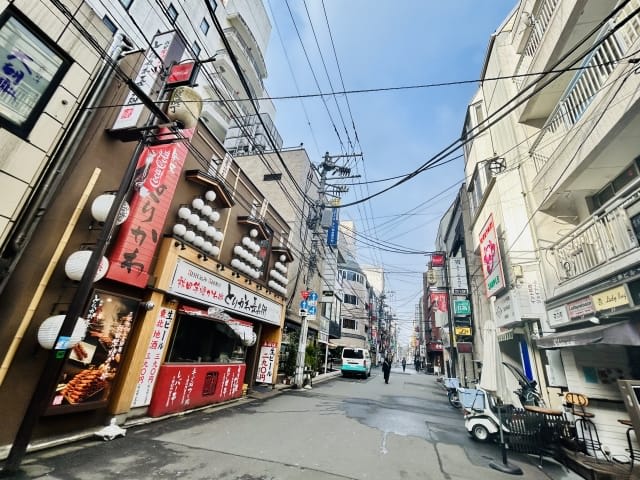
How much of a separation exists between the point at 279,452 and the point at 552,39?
13.8 meters

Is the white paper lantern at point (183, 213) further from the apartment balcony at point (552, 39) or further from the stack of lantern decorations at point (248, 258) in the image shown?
the apartment balcony at point (552, 39)

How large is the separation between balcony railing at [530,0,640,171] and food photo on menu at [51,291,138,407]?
1124 cm

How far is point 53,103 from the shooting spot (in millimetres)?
5680

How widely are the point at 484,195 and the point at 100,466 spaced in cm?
1576

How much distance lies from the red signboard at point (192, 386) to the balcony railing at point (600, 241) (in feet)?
36.5

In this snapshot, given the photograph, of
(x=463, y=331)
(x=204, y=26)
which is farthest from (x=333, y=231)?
(x=204, y=26)

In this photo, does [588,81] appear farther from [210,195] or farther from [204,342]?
[204,342]

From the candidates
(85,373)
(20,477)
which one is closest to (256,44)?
(85,373)

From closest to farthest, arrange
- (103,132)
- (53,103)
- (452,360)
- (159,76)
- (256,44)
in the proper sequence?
(53,103), (103,132), (159,76), (452,360), (256,44)

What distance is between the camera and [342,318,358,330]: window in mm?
43281

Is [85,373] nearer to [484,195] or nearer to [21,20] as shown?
[21,20]

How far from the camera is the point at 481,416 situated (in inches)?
319

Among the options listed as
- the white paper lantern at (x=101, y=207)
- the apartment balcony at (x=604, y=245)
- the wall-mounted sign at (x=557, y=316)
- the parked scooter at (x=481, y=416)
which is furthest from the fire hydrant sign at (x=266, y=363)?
the apartment balcony at (x=604, y=245)

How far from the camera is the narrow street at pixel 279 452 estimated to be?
15.1ft
